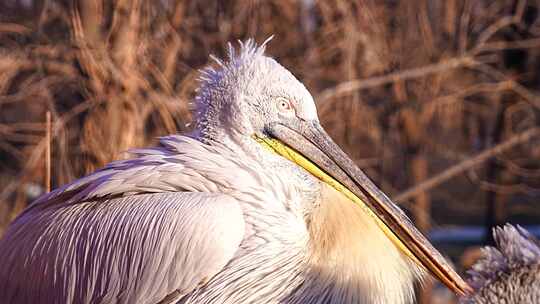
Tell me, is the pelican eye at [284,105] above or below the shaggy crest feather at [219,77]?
below

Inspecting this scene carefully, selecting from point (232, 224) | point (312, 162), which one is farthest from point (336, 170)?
point (232, 224)

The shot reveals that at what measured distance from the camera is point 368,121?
5.34 metres

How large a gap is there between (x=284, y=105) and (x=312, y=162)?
0.22m

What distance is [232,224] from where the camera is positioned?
256cm

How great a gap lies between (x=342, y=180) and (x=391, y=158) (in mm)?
2960

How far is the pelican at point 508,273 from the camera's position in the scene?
1582mm

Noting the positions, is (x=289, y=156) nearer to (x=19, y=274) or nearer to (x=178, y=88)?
Result: (x=19, y=274)

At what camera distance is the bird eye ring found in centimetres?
287

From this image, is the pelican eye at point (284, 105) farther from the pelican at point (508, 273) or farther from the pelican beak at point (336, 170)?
the pelican at point (508, 273)

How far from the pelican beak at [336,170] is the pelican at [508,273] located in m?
0.98

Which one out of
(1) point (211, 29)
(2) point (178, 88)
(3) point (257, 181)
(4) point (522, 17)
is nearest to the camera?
(3) point (257, 181)

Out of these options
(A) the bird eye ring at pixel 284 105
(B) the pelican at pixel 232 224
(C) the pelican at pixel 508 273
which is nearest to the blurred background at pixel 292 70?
(B) the pelican at pixel 232 224

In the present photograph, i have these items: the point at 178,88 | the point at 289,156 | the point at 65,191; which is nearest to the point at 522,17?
the point at 178,88

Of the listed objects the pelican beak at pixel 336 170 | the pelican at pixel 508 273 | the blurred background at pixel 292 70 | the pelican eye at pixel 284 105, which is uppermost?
the blurred background at pixel 292 70
